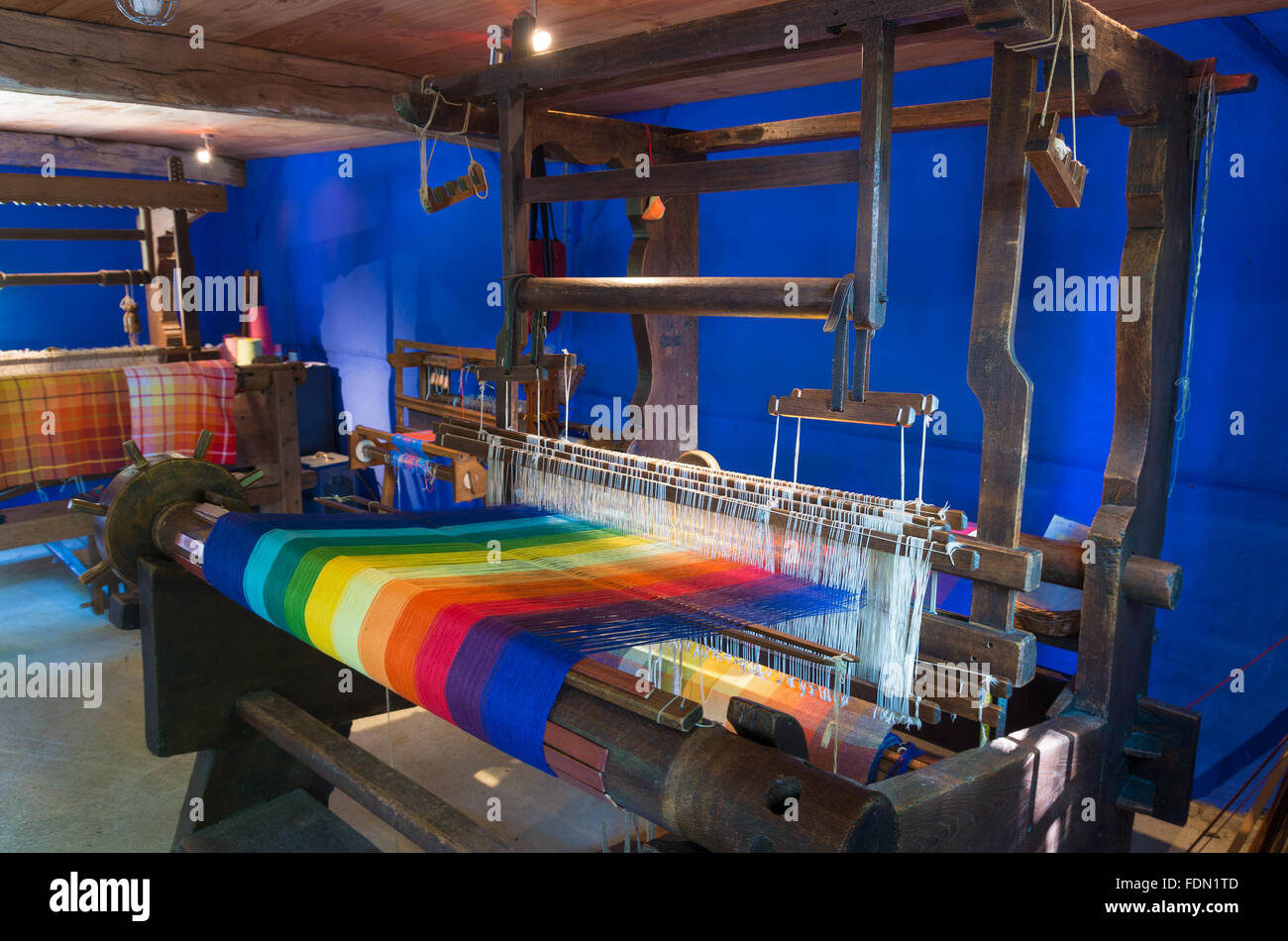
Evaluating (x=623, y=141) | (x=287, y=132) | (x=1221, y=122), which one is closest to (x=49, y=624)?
(x=287, y=132)

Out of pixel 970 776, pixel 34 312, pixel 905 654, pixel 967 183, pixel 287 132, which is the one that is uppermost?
pixel 287 132

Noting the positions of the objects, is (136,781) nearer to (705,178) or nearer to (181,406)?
(181,406)

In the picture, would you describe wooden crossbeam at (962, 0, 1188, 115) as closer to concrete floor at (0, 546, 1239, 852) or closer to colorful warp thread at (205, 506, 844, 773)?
colorful warp thread at (205, 506, 844, 773)

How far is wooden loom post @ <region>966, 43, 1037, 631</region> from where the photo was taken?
189 centimetres

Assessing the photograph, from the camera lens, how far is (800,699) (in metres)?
2.78

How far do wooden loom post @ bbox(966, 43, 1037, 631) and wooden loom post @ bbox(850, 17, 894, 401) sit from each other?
0.20 meters

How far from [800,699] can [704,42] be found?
1.76 meters

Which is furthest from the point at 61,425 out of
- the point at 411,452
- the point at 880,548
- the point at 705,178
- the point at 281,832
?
the point at 880,548

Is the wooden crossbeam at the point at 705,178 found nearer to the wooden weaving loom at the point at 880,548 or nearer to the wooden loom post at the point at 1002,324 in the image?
the wooden weaving loom at the point at 880,548

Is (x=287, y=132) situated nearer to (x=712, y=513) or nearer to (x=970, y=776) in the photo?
(x=712, y=513)

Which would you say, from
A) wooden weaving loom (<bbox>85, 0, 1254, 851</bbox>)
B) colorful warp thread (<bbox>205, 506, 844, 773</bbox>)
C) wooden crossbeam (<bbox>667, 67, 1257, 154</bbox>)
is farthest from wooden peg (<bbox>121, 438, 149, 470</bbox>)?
wooden crossbeam (<bbox>667, 67, 1257, 154</bbox>)

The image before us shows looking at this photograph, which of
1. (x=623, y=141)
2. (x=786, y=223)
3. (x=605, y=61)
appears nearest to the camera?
(x=605, y=61)

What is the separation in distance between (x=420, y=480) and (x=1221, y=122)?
15.9 ft

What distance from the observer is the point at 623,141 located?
11.2 ft
